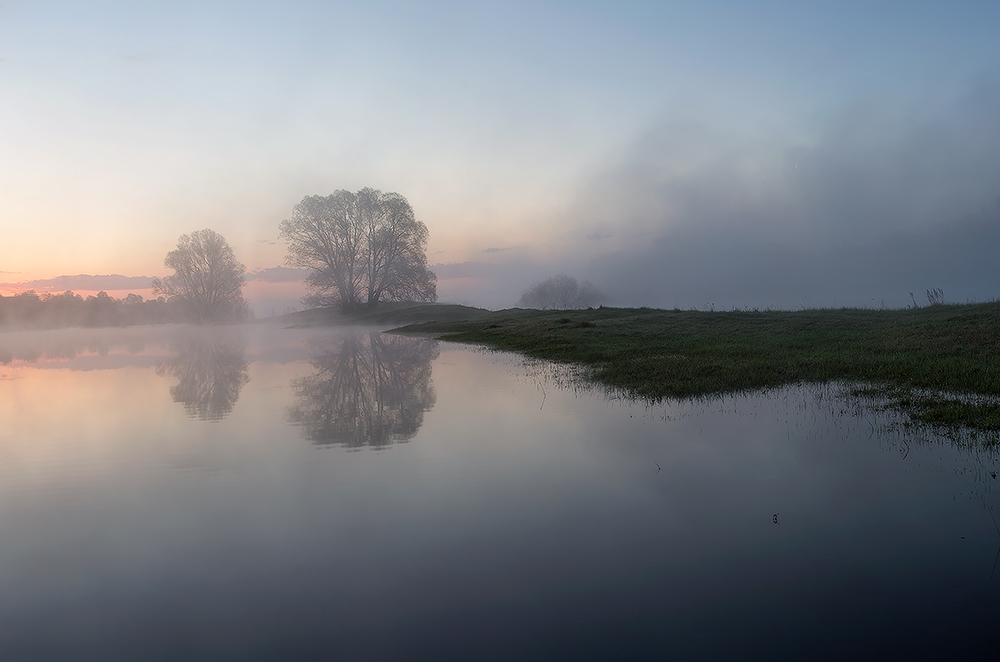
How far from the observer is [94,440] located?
418 inches

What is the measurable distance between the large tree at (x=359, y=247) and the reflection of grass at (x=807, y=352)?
36058 millimetres

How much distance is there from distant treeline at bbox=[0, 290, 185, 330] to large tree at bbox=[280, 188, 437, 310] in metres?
32.3

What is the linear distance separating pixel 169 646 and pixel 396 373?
591 inches

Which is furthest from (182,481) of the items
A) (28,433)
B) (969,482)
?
(969,482)

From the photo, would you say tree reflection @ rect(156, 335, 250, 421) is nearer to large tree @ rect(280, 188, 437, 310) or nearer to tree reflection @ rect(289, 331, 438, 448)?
tree reflection @ rect(289, 331, 438, 448)

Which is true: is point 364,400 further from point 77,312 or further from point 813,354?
point 77,312

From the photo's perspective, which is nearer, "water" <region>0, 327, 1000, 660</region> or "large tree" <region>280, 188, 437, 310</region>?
"water" <region>0, 327, 1000, 660</region>

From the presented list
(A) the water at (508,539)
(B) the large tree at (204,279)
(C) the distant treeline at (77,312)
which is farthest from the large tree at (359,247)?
(A) the water at (508,539)

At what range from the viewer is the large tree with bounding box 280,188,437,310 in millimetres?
62688

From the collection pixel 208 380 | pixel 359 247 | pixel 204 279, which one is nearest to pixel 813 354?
pixel 208 380

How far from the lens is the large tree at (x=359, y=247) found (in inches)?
2468

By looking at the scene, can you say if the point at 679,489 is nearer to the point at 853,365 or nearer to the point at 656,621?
the point at 656,621

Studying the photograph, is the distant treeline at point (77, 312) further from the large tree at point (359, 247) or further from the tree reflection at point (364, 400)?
the tree reflection at point (364, 400)

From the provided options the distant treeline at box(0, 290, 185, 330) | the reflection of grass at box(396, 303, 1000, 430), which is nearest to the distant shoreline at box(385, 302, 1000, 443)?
the reflection of grass at box(396, 303, 1000, 430)
